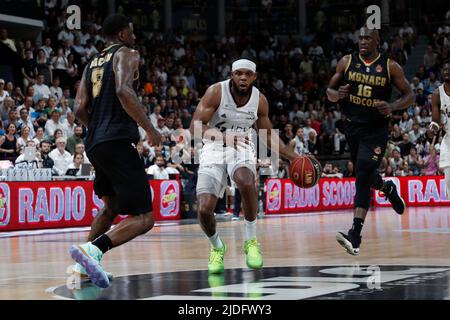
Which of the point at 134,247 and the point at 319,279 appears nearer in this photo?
the point at 319,279

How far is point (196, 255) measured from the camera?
38.0 feet

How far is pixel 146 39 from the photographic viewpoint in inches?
1270

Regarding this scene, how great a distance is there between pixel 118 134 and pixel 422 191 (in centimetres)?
2166

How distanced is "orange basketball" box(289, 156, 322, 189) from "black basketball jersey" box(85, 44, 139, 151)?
7.72ft

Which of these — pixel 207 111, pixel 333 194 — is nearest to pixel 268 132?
pixel 207 111

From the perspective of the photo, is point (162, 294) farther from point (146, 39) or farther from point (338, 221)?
point (146, 39)

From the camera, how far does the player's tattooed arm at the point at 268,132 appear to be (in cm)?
979

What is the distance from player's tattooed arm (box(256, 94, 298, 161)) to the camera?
9.79 meters

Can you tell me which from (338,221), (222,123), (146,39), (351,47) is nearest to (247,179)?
(222,123)

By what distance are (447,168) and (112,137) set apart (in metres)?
5.73

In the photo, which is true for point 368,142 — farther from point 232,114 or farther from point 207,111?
point 207,111

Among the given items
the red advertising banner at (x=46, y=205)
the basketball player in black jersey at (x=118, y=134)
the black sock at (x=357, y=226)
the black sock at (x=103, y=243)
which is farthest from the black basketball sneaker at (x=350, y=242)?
the red advertising banner at (x=46, y=205)

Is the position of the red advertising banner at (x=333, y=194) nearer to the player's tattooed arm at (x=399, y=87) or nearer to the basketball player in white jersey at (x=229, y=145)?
the player's tattooed arm at (x=399, y=87)
